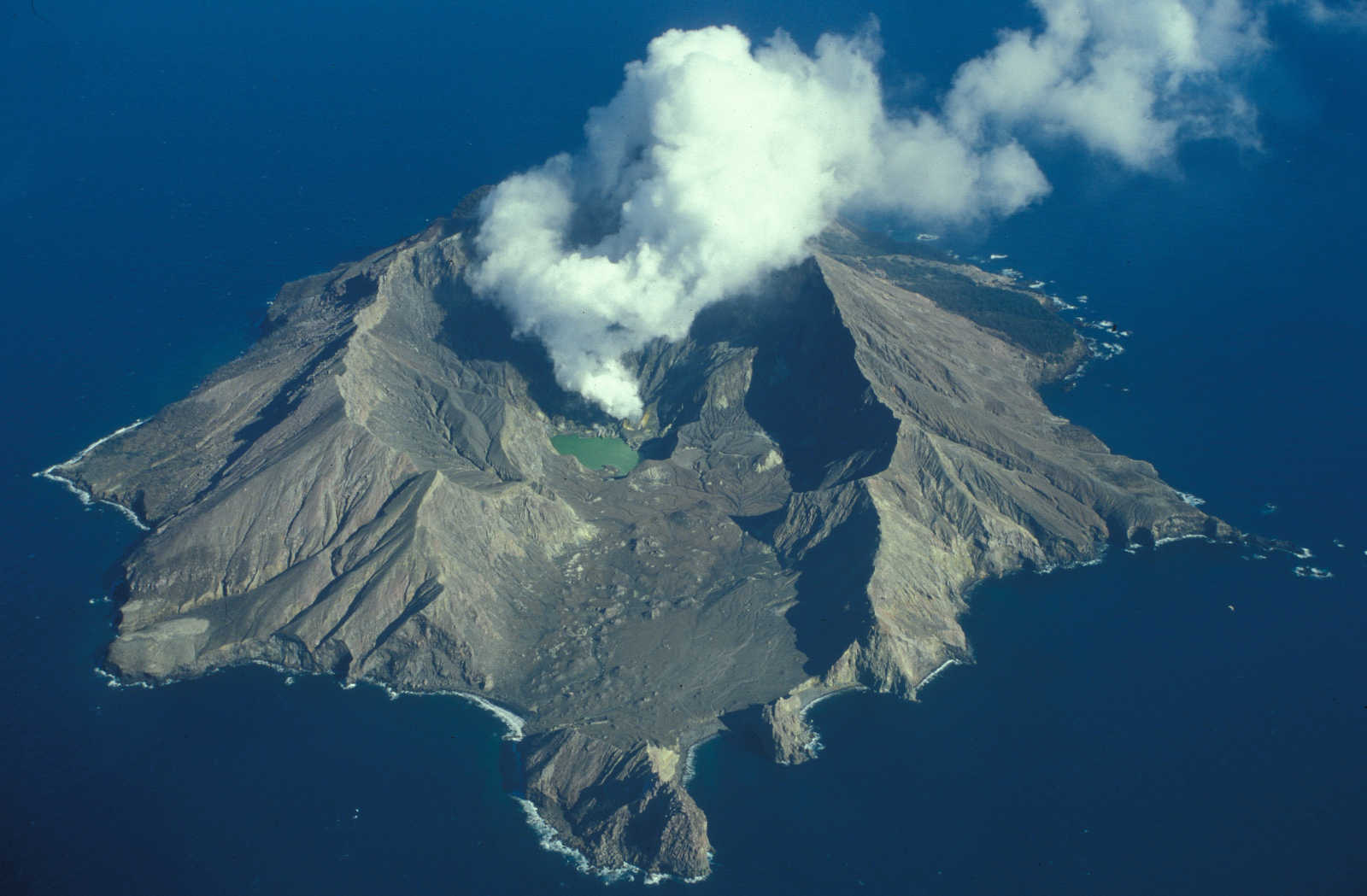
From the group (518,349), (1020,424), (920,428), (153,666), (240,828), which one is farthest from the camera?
(518,349)

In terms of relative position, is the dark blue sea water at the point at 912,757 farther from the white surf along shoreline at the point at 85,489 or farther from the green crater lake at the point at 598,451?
the green crater lake at the point at 598,451

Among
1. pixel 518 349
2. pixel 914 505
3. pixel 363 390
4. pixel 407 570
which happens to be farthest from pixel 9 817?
pixel 914 505

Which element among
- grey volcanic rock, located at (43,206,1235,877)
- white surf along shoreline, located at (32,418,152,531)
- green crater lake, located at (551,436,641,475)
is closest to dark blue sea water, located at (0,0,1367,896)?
white surf along shoreline, located at (32,418,152,531)

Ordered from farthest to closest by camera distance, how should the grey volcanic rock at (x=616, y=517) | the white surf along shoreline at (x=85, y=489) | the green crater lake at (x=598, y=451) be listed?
the green crater lake at (x=598, y=451) → the white surf along shoreline at (x=85, y=489) → the grey volcanic rock at (x=616, y=517)

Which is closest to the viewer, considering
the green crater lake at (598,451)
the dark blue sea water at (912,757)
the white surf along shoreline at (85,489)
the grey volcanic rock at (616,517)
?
the dark blue sea water at (912,757)

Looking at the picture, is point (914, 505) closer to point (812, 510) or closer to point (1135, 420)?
point (812, 510)

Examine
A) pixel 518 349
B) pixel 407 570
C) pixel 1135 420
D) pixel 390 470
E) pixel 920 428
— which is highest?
pixel 1135 420

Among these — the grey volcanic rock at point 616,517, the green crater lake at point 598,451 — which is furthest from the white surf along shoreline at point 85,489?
the green crater lake at point 598,451
